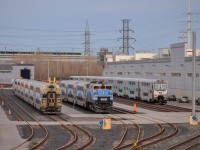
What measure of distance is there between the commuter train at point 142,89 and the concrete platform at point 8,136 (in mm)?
26308

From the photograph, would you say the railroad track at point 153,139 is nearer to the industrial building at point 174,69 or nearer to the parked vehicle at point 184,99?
the parked vehicle at point 184,99

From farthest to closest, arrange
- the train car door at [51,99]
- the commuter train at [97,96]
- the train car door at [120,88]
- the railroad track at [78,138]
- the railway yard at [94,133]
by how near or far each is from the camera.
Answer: the train car door at [120,88]
the commuter train at [97,96]
the train car door at [51,99]
the railway yard at [94,133]
the railroad track at [78,138]

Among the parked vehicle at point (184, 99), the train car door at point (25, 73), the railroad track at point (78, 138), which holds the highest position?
the train car door at point (25, 73)

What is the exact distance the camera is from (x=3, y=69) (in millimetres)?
103500

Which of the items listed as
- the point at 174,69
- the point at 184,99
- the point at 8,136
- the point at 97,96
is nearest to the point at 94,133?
the point at 8,136

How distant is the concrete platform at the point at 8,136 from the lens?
23.3m

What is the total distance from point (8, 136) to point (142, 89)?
117ft

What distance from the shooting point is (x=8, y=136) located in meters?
26.7

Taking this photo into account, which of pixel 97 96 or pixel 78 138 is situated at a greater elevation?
pixel 97 96

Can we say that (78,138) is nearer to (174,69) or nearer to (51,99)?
(51,99)

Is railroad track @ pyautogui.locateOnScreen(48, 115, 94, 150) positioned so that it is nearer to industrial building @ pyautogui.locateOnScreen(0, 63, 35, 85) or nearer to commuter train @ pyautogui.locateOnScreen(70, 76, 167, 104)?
commuter train @ pyautogui.locateOnScreen(70, 76, 167, 104)

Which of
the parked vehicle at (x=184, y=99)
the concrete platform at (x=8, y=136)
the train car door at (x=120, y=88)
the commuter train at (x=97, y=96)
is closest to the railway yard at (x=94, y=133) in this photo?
the concrete platform at (x=8, y=136)

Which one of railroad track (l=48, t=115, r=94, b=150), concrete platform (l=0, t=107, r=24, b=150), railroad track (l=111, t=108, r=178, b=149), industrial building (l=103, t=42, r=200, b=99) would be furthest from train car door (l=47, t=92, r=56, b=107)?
industrial building (l=103, t=42, r=200, b=99)

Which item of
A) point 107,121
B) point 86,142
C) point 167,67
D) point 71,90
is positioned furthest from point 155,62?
point 86,142
